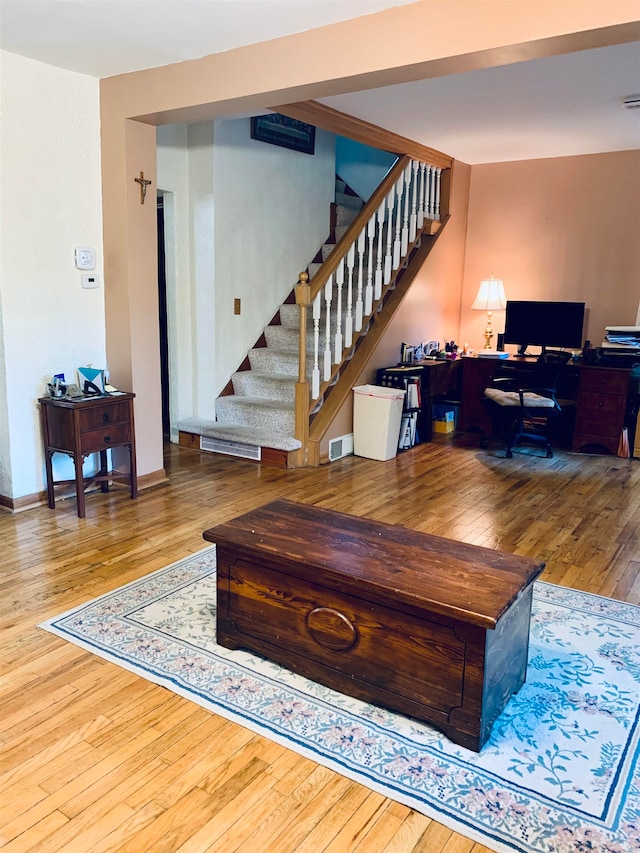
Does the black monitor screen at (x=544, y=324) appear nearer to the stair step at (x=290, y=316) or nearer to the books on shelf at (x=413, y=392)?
the books on shelf at (x=413, y=392)

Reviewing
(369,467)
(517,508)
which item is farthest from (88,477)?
(517,508)

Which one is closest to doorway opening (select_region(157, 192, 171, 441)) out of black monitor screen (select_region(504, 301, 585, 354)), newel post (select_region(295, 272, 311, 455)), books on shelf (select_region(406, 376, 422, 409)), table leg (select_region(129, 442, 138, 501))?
newel post (select_region(295, 272, 311, 455))

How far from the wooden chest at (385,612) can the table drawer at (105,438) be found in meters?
1.71

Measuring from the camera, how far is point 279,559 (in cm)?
225

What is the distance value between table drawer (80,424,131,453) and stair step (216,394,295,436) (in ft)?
4.72

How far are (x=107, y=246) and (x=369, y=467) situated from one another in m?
2.43

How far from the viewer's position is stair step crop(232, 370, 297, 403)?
5555 mm

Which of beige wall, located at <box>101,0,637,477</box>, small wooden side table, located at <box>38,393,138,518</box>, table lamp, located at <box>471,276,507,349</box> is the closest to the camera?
beige wall, located at <box>101,0,637,477</box>

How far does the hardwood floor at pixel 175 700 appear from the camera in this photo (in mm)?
1728

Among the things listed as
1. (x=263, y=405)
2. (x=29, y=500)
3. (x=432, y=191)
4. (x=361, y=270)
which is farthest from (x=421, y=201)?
(x=29, y=500)

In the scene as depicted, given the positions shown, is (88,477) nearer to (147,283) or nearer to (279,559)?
(147,283)

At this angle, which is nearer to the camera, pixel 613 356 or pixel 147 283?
pixel 147 283

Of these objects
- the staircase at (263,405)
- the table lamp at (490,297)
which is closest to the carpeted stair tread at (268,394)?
the staircase at (263,405)

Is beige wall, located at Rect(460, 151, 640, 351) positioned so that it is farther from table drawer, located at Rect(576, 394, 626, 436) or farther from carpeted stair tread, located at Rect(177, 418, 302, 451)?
carpeted stair tread, located at Rect(177, 418, 302, 451)
